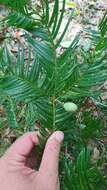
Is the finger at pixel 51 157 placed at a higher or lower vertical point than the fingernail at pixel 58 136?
lower

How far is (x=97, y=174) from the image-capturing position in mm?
1497

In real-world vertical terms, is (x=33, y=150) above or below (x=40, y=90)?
below

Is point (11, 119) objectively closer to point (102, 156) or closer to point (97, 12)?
point (102, 156)

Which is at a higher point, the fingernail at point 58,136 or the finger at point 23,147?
the fingernail at point 58,136

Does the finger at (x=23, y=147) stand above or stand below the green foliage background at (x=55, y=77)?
below

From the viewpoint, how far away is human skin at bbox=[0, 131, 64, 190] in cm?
139

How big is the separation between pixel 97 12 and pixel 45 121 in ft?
4.69

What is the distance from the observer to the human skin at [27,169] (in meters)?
1.39

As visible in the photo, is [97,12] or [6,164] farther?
[97,12]

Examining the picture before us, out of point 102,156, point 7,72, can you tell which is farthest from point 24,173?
point 102,156

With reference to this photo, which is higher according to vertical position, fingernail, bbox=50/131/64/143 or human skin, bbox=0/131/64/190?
fingernail, bbox=50/131/64/143

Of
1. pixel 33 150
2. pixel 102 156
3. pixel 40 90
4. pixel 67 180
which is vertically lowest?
pixel 102 156

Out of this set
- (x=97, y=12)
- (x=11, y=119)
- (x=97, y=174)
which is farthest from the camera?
(x=97, y=12)

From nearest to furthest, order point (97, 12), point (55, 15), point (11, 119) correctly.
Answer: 1. point (55, 15)
2. point (11, 119)
3. point (97, 12)
